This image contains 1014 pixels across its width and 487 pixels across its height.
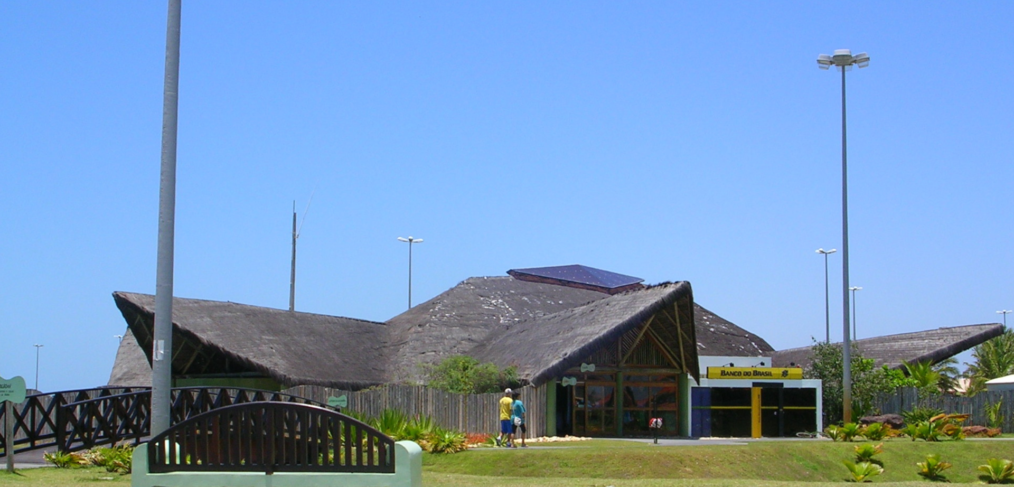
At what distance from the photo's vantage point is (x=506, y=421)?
26578 mm

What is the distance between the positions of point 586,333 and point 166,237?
72.2ft

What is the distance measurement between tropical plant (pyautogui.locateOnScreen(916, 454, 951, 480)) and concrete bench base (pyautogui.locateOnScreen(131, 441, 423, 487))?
15.0m

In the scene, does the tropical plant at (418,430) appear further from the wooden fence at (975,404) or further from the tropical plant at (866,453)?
the wooden fence at (975,404)

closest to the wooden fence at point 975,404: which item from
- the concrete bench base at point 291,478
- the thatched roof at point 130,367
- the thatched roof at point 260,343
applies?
the thatched roof at point 260,343

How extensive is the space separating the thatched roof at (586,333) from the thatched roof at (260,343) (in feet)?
18.5

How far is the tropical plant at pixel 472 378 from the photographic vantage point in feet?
114

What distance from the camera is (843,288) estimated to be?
32.9 meters

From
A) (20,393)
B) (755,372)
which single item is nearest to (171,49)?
(20,393)

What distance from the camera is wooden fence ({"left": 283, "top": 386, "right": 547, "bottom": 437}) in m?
32.6

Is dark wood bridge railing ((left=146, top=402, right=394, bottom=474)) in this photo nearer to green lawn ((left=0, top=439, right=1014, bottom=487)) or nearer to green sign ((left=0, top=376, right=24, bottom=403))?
green lawn ((left=0, top=439, right=1014, bottom=487))

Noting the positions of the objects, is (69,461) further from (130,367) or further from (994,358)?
(994,358)

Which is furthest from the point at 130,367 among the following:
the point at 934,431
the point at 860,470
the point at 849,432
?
the point at 860,470

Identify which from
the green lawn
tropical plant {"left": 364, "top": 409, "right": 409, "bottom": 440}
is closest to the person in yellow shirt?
the green lawn

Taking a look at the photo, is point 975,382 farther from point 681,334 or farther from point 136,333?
point 136,333
